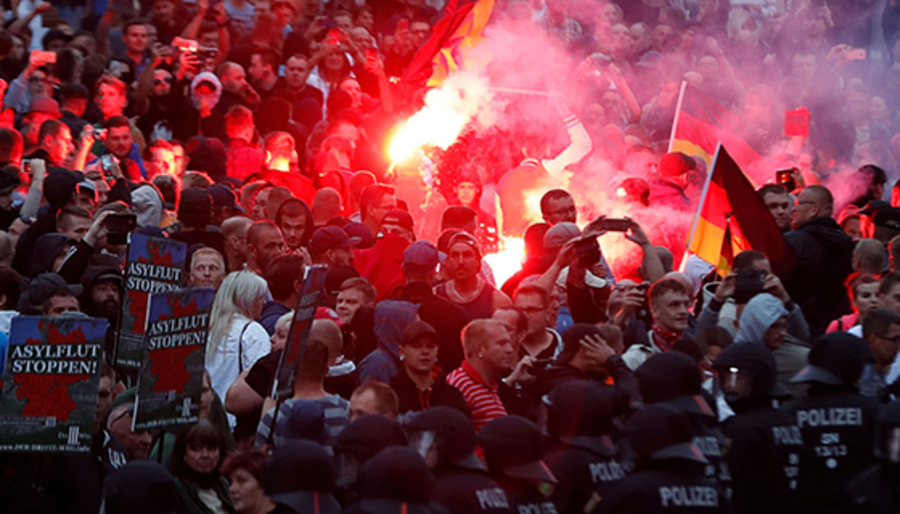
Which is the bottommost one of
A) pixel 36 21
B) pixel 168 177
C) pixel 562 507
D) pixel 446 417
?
pixel 562 507

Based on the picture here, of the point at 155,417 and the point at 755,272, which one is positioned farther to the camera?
the point at 755,272

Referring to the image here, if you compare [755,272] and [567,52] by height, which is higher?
[567,52]

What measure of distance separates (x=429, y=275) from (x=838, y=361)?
2.61 metres

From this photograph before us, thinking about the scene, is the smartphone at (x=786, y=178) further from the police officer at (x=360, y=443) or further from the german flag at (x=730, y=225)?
the police officer at (x=360, y=443)

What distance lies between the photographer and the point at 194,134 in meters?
11.8

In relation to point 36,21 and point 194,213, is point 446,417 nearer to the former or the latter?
point 194,213

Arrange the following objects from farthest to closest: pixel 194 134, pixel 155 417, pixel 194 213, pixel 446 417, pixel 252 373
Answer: pixel 194 134 → pixel 194 213 → pixel 252 373 → pixel 155 417 → pixel 446 417

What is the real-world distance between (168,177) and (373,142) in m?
3.56

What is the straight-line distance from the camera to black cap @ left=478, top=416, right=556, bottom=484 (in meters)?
4.89

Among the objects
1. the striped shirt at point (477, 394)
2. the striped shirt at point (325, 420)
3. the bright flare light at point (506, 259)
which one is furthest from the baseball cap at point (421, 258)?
the bright flare light at point (506, 259)

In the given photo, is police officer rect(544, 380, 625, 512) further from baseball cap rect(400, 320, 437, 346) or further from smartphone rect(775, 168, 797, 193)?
smartphone rect(775, 168, 797, 193)

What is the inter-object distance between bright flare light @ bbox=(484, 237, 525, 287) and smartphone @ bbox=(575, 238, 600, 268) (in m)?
2.12

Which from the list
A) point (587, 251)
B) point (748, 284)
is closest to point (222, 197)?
point (587, 251)

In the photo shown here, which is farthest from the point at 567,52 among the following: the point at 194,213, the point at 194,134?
the point at 194,213
